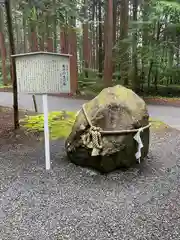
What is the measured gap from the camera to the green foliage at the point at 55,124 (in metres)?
6.05

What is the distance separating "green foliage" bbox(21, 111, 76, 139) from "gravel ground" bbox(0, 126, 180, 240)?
1162mm

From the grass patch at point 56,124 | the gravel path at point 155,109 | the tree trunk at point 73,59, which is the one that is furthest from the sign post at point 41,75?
the tree trunk at point 73,59

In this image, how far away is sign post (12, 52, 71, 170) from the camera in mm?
4277

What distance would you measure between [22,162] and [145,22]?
900 centimetres

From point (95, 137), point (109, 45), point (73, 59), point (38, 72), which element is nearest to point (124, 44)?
point (109, 45)

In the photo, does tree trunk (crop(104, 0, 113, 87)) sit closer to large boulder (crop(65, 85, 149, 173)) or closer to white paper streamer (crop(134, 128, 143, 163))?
large boulder (crop(65, 85, 149, 173))

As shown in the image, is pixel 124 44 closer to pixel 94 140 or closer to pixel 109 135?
pixel 109 135

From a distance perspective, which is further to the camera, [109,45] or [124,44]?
[124,44]

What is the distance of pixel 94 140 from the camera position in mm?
3967

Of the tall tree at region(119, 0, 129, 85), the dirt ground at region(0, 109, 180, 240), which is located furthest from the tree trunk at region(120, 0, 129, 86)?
the dirt ground at region(0, 109, 180, 240)

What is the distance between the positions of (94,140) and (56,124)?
2781mm

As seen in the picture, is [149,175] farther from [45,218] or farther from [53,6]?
[53,6]

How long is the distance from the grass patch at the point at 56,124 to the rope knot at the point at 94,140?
1786 millimetres

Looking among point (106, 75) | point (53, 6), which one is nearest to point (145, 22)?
point (106, 75)
